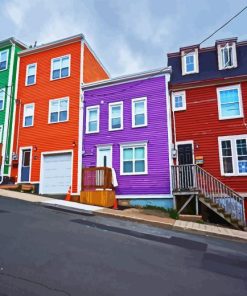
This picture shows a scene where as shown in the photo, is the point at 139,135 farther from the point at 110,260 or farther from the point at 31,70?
the point at 110,260

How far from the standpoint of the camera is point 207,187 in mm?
13344

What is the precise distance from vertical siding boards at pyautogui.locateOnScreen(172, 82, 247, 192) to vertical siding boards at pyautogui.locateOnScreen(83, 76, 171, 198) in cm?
132

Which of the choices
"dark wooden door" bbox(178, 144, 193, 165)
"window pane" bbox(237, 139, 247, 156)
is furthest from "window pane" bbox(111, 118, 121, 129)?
"window pane" bbox(237, 139, 247, 156)

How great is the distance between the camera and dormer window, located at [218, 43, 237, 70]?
15.8m

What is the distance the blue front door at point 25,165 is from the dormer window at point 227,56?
12.9 meters

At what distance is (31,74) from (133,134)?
8.92 meters

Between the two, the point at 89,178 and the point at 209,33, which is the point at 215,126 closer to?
the point at 209,33

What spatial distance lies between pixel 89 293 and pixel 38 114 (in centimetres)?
1584

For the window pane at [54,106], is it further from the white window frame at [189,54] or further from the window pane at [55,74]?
the white window frame at [189,54]

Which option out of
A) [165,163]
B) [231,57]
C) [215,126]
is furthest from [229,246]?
[231,57]

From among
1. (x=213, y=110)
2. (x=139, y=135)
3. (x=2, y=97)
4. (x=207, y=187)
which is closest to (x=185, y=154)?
(x=207, y=187)

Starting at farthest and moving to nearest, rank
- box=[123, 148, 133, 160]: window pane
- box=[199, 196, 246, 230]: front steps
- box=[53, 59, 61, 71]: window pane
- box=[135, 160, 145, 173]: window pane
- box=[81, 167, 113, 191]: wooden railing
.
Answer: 1. box=[53, 59, 61, 71]: window pane
2. box=[123, 148, 133, 160]: window pane
3. box=[135, 160, 145, 173]: window pane
4. box=[81, 167, 113, 191]: wooden railing
5. box=[199, 196, 246, 230]: front steps

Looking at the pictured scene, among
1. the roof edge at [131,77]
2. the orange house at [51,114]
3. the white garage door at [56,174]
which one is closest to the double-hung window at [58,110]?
the orange house at [51,114]

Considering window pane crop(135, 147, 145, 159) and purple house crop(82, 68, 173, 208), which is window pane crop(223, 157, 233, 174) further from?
window pane crop(135, 147, 145, 159)
